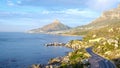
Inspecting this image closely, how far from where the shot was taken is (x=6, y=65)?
107 m

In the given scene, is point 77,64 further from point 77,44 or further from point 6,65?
point 77,44

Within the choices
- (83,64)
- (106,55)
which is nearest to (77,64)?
(83,64)

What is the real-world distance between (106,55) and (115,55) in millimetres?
7066

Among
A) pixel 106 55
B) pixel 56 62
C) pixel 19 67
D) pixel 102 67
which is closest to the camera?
pixel 102 67

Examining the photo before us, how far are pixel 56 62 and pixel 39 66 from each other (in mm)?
13554

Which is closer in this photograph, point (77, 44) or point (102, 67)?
point (102, 67)

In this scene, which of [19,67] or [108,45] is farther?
[108,45]

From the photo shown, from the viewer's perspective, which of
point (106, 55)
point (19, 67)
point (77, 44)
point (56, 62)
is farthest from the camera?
point (77, 44)

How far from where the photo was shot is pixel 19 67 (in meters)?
102

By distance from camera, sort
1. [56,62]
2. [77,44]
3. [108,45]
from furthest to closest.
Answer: [77,44] → [108,45] → [56,62]

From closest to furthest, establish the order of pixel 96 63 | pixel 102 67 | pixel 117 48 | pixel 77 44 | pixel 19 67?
pixel 102 67 < pixel 96 63 < pixel 19 67 < pixel 117 48 < pixel 77 44

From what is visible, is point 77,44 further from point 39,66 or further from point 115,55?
point 39,66

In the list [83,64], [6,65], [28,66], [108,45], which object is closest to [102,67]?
[83,64]

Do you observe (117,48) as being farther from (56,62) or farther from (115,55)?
(56,62)
